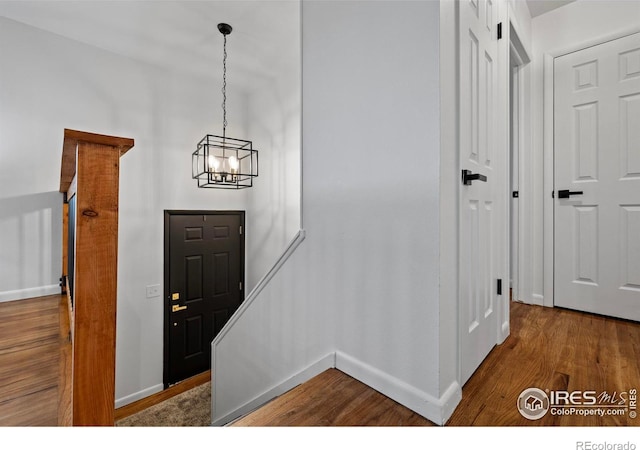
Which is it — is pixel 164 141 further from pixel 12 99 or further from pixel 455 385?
pixel 455 385


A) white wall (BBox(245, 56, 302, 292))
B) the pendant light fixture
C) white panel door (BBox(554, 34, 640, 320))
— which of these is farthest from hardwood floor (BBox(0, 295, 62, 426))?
white panel door (BBox(554, 34, 640, 320))

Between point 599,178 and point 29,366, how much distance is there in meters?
3.40

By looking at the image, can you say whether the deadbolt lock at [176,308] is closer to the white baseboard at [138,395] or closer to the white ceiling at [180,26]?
the white baseboard at [138,395]

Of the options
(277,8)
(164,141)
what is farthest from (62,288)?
(277,8)

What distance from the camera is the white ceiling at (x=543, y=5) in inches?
83.0

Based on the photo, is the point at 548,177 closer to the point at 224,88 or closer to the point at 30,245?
the point at 224,88

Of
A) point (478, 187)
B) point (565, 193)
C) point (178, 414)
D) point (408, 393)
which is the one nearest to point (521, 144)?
point (565, 193)

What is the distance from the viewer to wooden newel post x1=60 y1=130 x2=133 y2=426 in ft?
3.25

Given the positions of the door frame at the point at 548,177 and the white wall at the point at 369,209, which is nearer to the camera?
the white wall at the point at 369,209

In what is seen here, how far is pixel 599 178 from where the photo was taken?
6.49 ft

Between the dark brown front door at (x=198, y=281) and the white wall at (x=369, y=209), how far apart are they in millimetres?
2287

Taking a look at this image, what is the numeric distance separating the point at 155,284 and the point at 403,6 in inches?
134

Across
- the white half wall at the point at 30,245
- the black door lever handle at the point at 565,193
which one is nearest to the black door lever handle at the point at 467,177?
the black door lever handle at the point at 565,193

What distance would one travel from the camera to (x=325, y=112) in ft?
4.46
